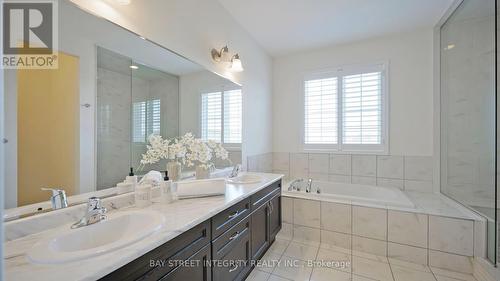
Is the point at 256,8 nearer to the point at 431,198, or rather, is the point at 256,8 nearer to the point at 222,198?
the point at 222,198

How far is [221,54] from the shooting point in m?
2.26

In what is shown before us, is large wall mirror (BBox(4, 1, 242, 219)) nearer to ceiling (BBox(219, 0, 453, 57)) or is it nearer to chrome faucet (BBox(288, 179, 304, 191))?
ceiling (BBox(219, 0, 453, 57))

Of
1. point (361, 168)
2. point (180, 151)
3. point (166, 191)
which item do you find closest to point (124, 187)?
point (166, 191)

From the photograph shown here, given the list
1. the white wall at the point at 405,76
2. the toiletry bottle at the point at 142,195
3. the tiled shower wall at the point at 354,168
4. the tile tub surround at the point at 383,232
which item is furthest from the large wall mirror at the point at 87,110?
the white wall at the point at 405,76

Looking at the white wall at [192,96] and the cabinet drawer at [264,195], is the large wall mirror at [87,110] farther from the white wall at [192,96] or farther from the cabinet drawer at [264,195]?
the cabinet drawer at [264,195]

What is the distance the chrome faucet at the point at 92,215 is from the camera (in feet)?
3.31

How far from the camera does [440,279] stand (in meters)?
1.82

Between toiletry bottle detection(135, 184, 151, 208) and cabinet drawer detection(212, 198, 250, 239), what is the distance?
0.44m

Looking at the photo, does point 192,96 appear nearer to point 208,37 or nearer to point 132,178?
point 208,37

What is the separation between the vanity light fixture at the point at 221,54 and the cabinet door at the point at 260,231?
1556 mm

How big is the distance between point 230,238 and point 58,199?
98 centimetres

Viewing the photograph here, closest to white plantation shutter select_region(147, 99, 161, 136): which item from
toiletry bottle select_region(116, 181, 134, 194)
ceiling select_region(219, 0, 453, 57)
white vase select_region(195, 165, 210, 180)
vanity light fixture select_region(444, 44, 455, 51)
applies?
toiletry bottle select_region(116, 181, 134, 194)

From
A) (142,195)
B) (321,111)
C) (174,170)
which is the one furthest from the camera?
(321,111)

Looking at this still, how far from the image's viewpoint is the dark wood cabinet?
36.1 inches
